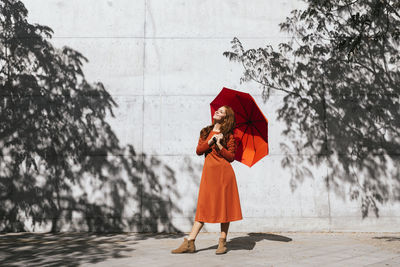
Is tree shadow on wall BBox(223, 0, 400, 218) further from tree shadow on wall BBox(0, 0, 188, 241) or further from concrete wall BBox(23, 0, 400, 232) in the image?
tree shadow on wall BBox(0, 0, 188, 241)

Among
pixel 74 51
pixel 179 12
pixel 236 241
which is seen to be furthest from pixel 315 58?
pixel 74 51

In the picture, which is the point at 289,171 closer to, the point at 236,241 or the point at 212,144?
the point at 236,241

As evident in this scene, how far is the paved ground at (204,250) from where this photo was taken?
4355 millimetres

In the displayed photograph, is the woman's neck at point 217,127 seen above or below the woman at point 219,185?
above

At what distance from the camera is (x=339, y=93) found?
7.27 meters

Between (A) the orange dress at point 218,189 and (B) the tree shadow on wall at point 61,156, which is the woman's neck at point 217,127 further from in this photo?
(B) the tree shadow on wall at point 61,156

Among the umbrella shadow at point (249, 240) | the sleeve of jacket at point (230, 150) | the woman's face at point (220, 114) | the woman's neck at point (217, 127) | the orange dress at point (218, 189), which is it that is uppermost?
the woman's face at point (220, 114)

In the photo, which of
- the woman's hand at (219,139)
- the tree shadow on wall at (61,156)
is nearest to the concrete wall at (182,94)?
the tree shadow on wall at (61,156)

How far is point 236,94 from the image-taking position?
5051mm

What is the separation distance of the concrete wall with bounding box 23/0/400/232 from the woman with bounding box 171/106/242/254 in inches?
82.3

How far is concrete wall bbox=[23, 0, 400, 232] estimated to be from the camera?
272 inches

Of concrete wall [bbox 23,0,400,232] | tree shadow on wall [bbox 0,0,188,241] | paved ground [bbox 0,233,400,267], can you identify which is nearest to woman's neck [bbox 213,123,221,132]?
paved ground [bbox 0,233,400,267]

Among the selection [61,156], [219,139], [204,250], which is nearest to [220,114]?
[219,139]

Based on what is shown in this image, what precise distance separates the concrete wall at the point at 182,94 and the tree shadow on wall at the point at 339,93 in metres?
0.17
